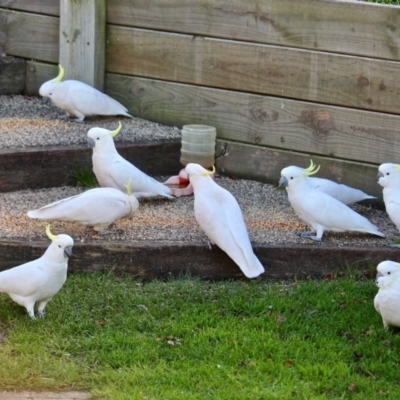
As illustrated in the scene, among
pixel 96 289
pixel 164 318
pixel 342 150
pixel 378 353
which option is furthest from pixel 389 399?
pixel 342 150

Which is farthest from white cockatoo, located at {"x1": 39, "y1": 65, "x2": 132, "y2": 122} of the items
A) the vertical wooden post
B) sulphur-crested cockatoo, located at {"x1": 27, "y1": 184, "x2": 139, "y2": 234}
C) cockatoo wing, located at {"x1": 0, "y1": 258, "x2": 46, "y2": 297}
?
cockatoo wing, located at {"x1": 0, "y1": 258, "x2": 46, "y2": 297}

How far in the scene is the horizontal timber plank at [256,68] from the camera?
539cm

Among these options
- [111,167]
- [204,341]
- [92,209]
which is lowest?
[204,341]

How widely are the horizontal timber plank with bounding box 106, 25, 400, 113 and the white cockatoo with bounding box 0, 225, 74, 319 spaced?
2.01 m

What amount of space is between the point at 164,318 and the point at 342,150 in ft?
5.91

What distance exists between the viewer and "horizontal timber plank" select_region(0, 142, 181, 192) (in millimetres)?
5508

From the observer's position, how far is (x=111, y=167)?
5.27 meters

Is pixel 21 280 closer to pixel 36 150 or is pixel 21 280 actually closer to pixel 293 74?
pixel 36 150

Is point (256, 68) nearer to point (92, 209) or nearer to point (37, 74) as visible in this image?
point (92, 209)

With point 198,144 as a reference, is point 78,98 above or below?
above

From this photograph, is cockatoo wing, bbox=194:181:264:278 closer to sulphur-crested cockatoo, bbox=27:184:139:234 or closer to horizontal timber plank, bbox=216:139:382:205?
sulphur-crested cockatoo, bbox=27:184:139:234

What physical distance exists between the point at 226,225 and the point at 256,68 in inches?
54.7

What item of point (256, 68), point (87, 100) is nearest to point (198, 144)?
point (256, 68)

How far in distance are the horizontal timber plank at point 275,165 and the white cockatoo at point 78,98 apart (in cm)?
77
